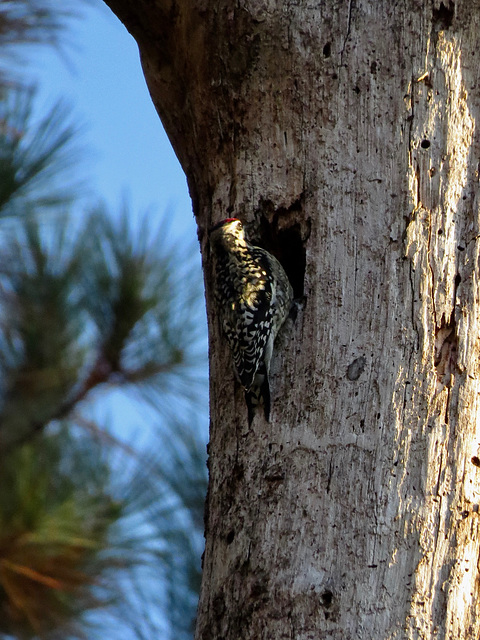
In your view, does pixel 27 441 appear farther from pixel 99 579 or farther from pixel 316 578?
pixel 316 578

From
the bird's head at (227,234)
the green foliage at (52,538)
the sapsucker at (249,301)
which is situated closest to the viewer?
the sapsucker at (249,301)

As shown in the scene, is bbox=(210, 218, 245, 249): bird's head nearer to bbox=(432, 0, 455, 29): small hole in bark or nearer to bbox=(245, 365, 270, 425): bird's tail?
bbox=(245, 365, 270, 425): bird's tail

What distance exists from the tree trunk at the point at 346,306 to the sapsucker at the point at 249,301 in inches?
2.5

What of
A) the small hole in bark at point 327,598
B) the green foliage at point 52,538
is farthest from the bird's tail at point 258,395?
the green foliage at point 52,538

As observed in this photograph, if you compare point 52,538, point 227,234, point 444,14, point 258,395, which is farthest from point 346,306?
point 52,538

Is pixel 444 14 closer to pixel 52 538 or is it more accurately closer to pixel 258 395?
pixel 258 395

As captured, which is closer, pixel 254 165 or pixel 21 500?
pixel 254 165

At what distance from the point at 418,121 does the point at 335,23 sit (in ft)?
1.56

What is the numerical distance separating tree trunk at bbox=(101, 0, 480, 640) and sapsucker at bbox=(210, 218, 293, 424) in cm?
6

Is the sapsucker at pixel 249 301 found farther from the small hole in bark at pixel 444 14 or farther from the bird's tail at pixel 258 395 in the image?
the small hole in bark at pixel 444 14

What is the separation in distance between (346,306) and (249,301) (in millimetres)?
925

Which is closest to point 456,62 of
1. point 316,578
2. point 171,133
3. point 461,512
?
point 171,133

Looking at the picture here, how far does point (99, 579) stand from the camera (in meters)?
3.82

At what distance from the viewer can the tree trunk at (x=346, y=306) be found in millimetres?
2285
